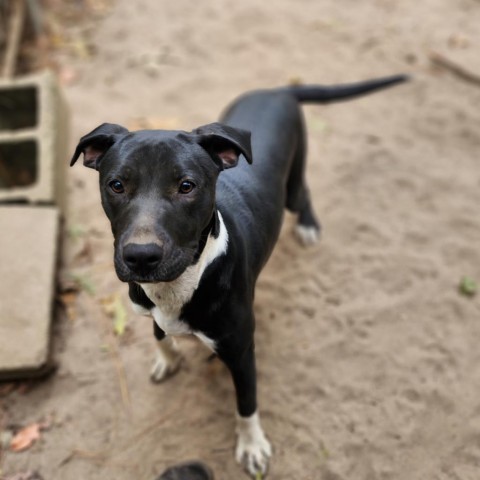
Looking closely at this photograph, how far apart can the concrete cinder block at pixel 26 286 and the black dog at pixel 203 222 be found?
2.59 feet

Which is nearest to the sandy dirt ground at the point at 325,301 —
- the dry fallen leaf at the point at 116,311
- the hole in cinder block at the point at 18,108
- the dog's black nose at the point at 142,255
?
the dry fallen leaf at the point at 116,311

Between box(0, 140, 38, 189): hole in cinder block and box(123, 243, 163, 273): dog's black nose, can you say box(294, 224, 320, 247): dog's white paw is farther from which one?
box(123, 243, 163, 273): dog's black nose

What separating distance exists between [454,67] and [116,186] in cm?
509

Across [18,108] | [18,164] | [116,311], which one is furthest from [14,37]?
[116,311]

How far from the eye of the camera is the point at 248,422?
3.15 meters

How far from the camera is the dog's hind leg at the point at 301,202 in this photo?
3.93 m

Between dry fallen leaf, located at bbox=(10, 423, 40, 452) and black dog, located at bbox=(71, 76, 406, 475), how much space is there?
2.65ft

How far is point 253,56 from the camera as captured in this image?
6.54m

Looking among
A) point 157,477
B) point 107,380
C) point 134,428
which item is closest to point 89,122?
point 107,380

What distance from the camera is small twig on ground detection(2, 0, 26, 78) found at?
6.04m

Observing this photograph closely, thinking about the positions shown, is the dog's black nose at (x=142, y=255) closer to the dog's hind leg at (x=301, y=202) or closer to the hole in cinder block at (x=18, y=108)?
the dog's hind leg at (x=301, y=202)

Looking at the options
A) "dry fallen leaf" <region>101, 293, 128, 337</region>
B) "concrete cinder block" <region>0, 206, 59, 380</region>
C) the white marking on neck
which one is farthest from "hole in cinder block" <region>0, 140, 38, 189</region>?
the white marking on neck

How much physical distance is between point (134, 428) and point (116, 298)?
3.45 feet

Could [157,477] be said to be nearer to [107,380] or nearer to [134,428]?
[134,428]
